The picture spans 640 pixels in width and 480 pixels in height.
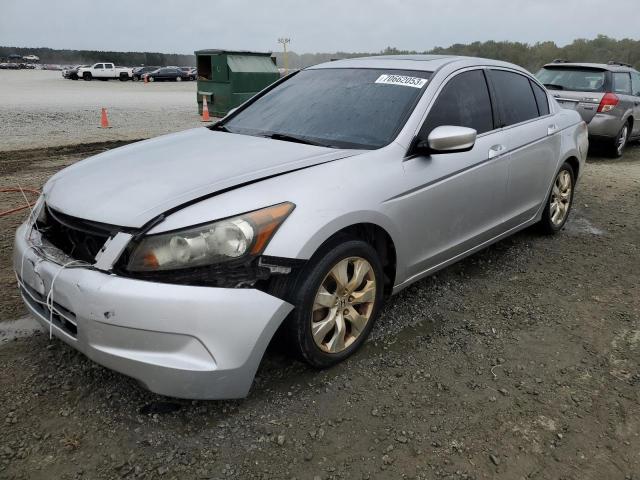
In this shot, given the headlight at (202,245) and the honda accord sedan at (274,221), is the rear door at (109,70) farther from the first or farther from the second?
the headlight at (202,245)

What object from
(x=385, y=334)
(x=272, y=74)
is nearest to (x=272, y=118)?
(x=385, y=334)

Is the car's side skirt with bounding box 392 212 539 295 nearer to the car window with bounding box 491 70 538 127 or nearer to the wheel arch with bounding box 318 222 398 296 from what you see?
the wheel arch with bounding box 318 222 398 296

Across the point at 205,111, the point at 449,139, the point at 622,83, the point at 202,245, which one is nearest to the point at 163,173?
the point at 202,245

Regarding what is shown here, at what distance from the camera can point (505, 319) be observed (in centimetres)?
343

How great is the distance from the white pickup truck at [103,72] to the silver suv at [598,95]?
41012 millimetres

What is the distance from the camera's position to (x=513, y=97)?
414 centimetres

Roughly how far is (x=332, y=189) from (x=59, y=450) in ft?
5.33

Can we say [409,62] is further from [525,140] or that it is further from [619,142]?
[619,142]

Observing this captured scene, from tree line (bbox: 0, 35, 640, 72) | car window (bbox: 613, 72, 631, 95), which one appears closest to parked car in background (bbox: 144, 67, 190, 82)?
tree line (bbox: 0, 35, 640, 72)

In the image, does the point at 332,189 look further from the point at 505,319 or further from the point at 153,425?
the point at 505,319

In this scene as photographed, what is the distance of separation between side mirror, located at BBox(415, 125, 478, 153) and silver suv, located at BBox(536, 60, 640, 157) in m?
7.02

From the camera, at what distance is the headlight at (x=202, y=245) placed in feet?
7.22

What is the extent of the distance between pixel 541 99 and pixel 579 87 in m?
5.44

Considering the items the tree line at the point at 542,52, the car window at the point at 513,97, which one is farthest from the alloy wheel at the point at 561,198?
the tree line at the point at 542,52
